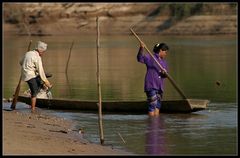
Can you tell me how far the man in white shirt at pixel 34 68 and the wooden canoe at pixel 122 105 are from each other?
3.38 ft

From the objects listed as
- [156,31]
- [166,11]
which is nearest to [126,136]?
[156,31]

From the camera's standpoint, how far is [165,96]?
738 inches

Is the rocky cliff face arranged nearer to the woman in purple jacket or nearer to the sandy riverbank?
the woman in purple jacket

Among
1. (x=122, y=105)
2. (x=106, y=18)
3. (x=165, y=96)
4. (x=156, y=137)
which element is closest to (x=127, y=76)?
(x=165, y=96)

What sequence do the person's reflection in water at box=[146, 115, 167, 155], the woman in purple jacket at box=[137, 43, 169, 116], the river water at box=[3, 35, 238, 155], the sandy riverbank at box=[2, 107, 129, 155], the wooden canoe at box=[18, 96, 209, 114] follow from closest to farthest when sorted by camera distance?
1. the sandy riverbank at box=[2, 107, 129, 155]
2. the person's reflection in water at box=[146, 115, 167, 155]
3. the river water at box=[3, 35, 238, 155]
4. the woman in purple jacket at box=[137, 43, 169, 116]
5. the wooden canoe at box=[18, 96, 209, 114]

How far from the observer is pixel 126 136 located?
40.3 ft

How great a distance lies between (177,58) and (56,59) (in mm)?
5476

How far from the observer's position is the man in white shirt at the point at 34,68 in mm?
14703

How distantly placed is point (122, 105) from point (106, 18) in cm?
5353

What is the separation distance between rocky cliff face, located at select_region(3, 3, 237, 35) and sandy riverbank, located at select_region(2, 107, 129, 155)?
154ft

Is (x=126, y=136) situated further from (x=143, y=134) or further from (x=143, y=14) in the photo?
(x=143, y=14)

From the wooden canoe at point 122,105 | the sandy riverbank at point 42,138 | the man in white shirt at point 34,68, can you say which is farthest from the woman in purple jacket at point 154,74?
the man in white shirt at point 34,68

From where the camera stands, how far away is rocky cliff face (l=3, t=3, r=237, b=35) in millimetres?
61062

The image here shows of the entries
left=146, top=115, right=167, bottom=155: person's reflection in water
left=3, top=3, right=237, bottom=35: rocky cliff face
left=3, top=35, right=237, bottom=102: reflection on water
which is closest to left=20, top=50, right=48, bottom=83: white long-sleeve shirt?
left=146, top=115, right=167, bottom=155: person's reflection in water
